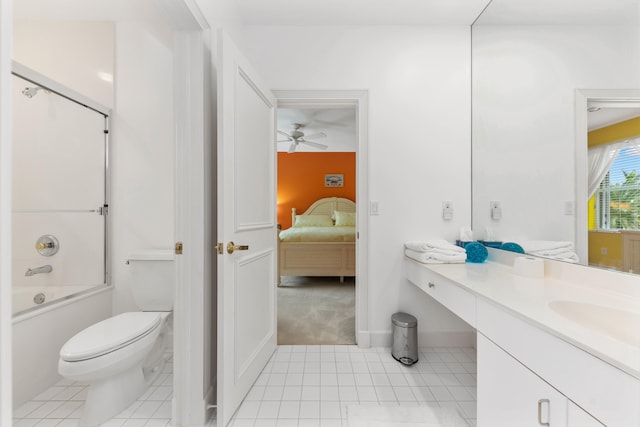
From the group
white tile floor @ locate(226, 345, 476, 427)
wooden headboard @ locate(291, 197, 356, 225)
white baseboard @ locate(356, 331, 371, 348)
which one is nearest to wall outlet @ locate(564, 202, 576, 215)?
white tile floor @ locate(226, 345, 476, 427)

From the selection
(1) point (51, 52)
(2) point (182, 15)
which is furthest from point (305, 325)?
(1) point (51, 52)

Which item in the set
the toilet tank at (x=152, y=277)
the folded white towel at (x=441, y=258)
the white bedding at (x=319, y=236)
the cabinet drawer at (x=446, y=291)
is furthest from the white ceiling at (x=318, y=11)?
the white bedding at (x=319, y=236)

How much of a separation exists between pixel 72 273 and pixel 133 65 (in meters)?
1.64

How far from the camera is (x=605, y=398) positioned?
0.65 meters

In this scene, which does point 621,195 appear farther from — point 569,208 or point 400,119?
point 400,119

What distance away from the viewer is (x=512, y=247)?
1676 mm

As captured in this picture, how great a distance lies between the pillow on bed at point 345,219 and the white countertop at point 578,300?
388cm

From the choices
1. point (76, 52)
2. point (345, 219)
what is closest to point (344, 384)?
point (76, 52)

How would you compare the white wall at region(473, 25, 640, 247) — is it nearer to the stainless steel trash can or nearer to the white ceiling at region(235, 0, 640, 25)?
the white ceiling at region(235, 0, 640, 25)

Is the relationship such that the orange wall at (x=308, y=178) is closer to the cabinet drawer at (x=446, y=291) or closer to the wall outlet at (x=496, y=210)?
the cabinet drawer at (x=446, y=291)

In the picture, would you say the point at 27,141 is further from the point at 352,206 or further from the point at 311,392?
the point at 352,206

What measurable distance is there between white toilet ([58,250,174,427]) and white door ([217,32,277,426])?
539mm

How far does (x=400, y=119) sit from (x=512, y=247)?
3.95 feet

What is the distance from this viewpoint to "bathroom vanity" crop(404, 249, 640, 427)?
651 mm
